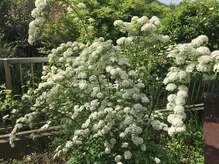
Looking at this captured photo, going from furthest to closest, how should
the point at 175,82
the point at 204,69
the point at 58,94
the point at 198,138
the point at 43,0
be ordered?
the point at 198,138 → the point at 58,94 → the point at 43,0 → the point at 175,82 → the point at 204,69

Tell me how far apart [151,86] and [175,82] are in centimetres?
61

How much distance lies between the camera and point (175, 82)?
2.56 metres

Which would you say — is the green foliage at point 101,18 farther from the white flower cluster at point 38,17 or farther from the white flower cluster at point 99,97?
the white flower cluster at point 38,17

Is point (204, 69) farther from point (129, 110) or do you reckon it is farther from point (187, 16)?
point (187, 16)

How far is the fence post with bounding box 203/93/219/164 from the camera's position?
3.29 metres

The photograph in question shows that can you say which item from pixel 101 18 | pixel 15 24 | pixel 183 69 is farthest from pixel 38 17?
pixel 15 24

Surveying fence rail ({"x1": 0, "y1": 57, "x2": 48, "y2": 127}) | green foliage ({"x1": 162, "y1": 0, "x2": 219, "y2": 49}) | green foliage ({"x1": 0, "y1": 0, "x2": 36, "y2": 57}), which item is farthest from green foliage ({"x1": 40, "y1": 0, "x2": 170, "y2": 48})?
fence rail ({"x1": 0, "y1": 57, "x2": 48, "y2": 127})

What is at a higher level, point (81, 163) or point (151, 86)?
point (151, 86)

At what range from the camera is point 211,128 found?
383 cm

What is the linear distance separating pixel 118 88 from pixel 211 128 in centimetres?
155

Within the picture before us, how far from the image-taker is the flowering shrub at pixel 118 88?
252 centimetres

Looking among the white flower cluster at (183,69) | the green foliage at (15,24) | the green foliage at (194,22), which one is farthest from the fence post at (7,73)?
the green foliage at (15,24)

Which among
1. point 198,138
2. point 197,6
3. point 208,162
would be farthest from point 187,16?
point 208,162

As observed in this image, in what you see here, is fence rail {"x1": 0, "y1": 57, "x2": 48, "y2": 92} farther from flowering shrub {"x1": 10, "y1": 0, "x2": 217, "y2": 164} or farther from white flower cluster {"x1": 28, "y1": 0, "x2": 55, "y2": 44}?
white flower cluster {"x1": 28, "y1": 0, "x2": 55, "y2": 44}
